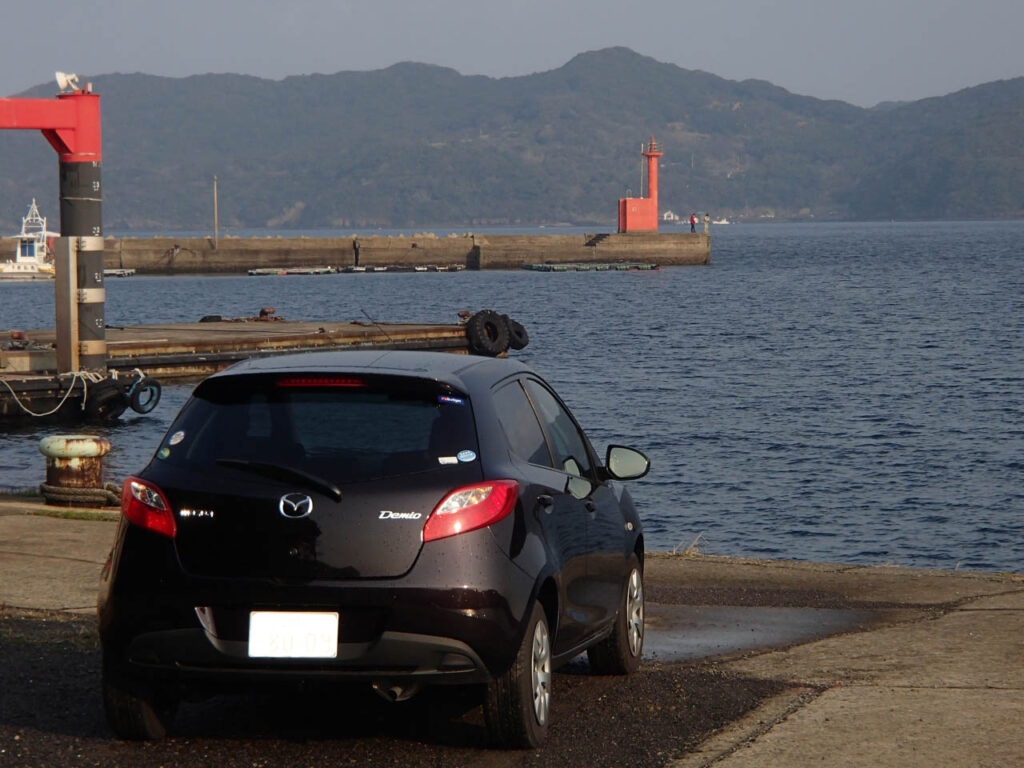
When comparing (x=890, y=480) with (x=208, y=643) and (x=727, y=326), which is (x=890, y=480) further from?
(x=727, y=326)

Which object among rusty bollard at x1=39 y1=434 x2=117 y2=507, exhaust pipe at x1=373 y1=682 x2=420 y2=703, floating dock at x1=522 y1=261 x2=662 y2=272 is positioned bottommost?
floating dock at x1=522 y1=261 x2=662 y2=272

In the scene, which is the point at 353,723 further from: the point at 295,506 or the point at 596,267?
the point at 596,267

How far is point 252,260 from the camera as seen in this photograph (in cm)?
11819

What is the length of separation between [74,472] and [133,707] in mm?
7818

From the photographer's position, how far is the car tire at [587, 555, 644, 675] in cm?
701

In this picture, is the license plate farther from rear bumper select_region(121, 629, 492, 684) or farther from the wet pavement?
the wet pavement

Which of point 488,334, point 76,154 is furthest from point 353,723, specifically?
point 488,334

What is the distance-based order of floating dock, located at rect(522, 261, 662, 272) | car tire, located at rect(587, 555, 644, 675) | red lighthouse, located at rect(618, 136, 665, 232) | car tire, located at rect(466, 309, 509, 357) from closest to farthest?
car tire, located at rect(587, 555, 644, 675), car tire, located at rect(466, 309, 509, 357), floating dock, located at rect(522, 261, 662, 272), red lighthouse, located at rect(618, 136, 665, 232)

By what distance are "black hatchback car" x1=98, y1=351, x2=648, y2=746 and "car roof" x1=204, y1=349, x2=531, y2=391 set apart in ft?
0.06

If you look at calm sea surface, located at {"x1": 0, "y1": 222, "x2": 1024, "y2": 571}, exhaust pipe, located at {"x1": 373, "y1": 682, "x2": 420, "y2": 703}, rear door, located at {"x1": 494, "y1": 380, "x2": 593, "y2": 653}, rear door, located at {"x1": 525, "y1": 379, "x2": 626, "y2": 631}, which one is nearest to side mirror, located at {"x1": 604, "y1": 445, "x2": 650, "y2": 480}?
rear door, located at {"x1": 525, "y1": 379, "x2": 626, "y2": 631}

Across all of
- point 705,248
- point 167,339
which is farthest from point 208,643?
point 705,248

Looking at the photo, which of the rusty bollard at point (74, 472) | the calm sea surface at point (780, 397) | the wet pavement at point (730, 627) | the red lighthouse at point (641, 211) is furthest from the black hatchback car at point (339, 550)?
the red lighthouse at point (641, 211)

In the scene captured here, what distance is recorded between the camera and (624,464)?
6.91 m

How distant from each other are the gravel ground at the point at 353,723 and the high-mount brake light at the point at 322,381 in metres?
1.19
